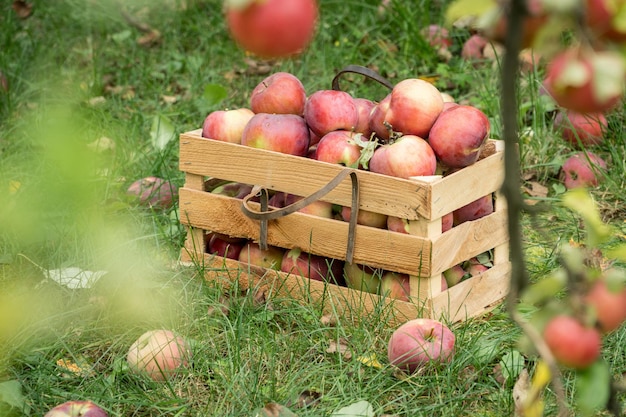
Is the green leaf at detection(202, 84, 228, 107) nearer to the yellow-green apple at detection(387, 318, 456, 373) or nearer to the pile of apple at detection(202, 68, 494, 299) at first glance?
the pile of apple at detection(202, 68, 494, 299)

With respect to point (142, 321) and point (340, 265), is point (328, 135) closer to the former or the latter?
point (340, 265)

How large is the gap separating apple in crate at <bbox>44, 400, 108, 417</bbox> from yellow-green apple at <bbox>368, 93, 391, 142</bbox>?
100 cm

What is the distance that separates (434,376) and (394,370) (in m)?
0.10

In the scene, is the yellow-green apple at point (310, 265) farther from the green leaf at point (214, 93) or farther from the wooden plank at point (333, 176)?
the green leaf at point (214, 93)

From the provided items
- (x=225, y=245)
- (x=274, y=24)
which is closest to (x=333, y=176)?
(x=225, y=245)

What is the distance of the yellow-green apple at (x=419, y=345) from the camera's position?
208cm

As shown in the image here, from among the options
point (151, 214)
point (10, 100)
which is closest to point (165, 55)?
point (10, 100)

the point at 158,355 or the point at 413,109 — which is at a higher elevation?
the point at 413,109

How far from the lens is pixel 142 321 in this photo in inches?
94.7

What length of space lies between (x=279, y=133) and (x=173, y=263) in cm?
54

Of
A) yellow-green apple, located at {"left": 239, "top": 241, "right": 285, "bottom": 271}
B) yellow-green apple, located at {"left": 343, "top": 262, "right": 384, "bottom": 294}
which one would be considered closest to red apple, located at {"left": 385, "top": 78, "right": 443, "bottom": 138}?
yellow-green apple, located at {"left": 343, "top": 262, "right": 384, "bottom": 294}

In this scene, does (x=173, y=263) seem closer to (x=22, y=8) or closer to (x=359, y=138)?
(x=359, y=138)

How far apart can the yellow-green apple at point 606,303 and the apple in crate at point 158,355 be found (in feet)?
4.26

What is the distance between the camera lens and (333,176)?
2348 millimetres
